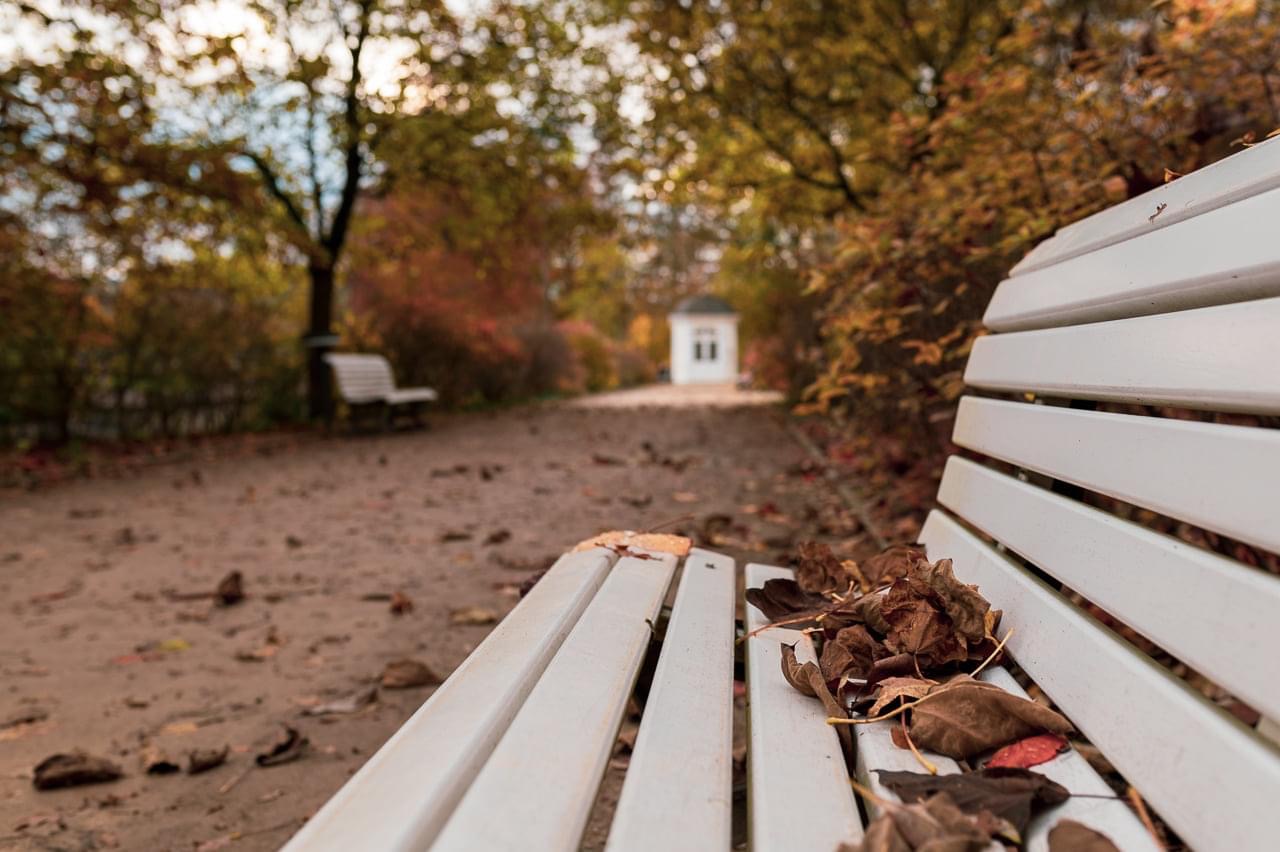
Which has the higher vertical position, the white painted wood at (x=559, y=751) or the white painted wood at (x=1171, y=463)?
the white painted wood at (x=1171, y=463)

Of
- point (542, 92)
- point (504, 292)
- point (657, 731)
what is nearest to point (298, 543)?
point (657, 731)

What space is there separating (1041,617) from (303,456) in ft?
29.3

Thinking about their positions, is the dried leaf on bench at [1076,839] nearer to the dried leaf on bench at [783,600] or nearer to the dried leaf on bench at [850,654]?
the dried leaf on bench at [850,654]

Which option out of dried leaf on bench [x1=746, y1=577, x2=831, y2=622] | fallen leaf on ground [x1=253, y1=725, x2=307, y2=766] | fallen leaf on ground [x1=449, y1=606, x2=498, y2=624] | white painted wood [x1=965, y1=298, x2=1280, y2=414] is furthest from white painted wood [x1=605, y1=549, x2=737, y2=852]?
fallen leaf on ground [x1=449, y1=606, x2=498, y2=624]

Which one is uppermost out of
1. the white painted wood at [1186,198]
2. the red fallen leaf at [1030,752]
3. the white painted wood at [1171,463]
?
the white painted wood at [1186,198]

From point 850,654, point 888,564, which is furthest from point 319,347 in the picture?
point 850,654

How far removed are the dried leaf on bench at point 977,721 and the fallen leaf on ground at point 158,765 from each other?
206 centimetres

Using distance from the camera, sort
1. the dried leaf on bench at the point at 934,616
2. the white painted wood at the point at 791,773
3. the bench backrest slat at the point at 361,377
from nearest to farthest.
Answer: the white painted wood at the point at 791,773, the dried leaf on bench at the point at 934,616, the bench backrest slat at the point at 361,377

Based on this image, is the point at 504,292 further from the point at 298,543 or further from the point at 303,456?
the point at 298,543

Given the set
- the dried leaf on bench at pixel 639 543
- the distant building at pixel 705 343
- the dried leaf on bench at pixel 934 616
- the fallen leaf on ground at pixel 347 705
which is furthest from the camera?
the distant building at pixel 705 343

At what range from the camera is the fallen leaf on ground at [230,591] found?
12.8 ft

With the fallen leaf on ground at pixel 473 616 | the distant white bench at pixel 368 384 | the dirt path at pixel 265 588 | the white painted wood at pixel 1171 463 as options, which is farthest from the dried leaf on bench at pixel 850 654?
the distant white bench at pixel 368 384

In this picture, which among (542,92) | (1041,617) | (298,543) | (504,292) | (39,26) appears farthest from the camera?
(504,292)

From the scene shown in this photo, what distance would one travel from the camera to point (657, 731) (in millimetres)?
1096
